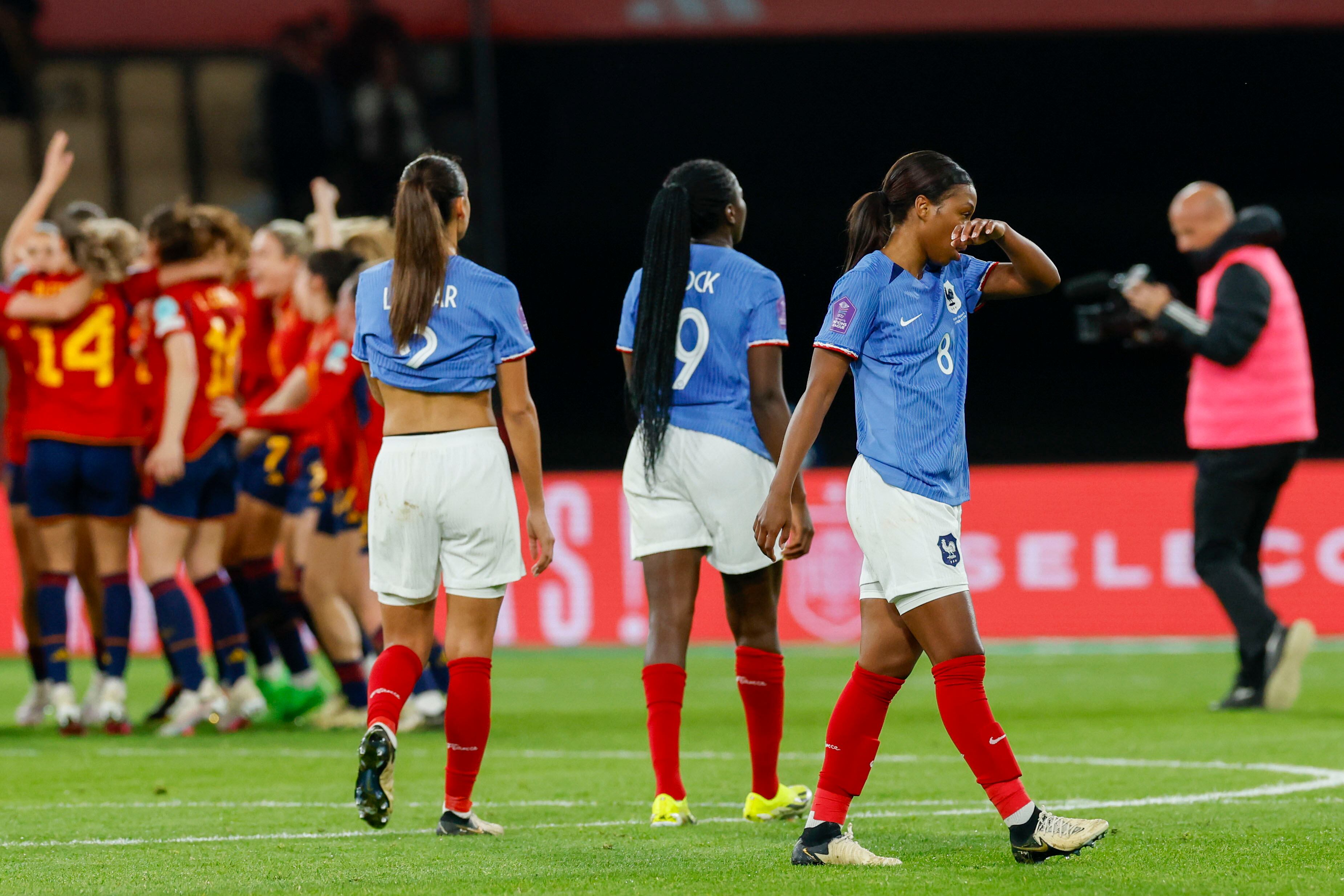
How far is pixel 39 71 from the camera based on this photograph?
18.7 meters

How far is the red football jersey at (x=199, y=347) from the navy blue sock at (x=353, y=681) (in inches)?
46.4

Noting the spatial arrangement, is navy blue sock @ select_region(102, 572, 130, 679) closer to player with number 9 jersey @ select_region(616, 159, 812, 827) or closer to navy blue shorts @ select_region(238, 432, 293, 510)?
navy blue shorts @ select_region(238, 432, 293, 510)

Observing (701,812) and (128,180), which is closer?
(701,812)

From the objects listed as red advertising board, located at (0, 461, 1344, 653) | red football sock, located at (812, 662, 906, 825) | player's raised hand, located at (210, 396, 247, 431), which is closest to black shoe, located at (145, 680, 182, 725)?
player's raised hand, located at (210, 396, 247, 431)

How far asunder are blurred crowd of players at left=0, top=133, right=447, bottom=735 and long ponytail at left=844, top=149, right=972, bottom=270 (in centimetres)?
362

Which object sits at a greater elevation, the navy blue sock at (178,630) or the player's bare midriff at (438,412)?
the player's bare midriff at (438,412)

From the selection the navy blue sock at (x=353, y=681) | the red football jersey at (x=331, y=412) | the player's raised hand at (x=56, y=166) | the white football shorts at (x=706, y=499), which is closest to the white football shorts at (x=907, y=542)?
the white football shorts at (x=706, y=499)

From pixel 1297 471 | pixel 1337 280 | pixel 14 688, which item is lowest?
pixel 14 688

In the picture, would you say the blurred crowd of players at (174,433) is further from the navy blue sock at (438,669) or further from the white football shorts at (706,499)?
the white football shorts at (706,499)

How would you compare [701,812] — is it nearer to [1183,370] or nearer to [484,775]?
[484,775]

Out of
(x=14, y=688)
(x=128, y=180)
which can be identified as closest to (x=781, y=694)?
(x=14, y=688)

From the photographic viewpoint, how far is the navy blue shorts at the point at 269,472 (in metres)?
8.76

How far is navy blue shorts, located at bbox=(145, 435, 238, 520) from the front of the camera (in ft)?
27.0

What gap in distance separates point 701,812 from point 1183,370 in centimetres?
2050
